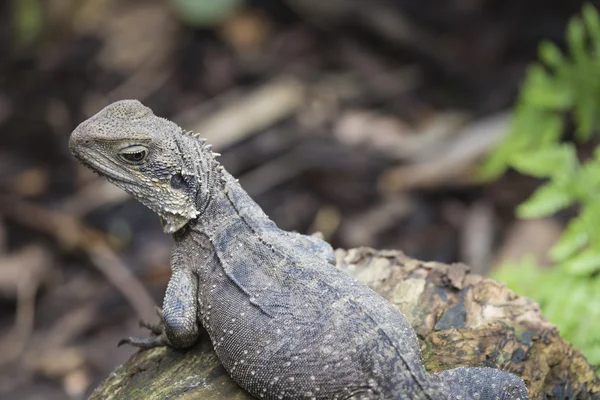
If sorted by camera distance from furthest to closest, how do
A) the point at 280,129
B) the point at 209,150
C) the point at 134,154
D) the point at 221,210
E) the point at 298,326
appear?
the point at 280,129 < the point at 209,150 < the point at 221,210 < the point at 134,154 < the point at 298,326

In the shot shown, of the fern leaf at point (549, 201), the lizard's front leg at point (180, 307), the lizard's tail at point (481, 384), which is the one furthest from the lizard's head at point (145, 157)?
the fern leaf at point (549, 201)

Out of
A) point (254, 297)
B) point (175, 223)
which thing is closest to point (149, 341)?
point (175, 223)

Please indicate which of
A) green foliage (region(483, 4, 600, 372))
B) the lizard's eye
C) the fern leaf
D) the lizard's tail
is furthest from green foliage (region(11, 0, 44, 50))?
the lizard's tail

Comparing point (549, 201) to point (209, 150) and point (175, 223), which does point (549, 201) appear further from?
point (175, 223)

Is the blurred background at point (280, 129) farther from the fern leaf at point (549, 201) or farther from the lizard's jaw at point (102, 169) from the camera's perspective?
the lizard's jaw at point (102, 169)

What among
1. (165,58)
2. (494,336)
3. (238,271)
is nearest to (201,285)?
(238,271)

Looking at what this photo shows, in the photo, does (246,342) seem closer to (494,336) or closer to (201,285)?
(201,285)
